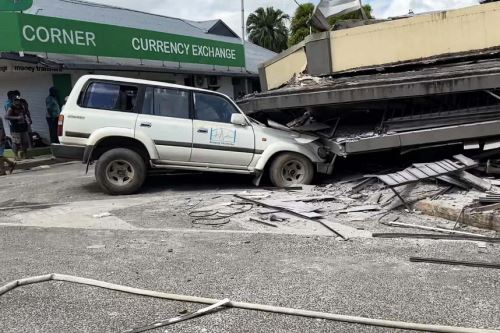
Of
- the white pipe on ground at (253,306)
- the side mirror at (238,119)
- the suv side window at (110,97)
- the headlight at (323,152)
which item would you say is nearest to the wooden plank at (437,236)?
the white pipe on ground at (253,306)

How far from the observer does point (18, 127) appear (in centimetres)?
1426

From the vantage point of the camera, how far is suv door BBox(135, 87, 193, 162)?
28.5ft

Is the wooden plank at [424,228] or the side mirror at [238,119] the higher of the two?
the side mirror at [238,119]

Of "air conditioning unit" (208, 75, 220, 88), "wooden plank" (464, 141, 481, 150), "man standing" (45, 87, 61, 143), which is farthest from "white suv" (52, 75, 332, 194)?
"air conditioning unit" (208, 75, 220, 88)

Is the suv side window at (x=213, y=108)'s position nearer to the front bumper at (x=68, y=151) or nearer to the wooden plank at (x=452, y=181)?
the front bumper at (x=68, y=151)

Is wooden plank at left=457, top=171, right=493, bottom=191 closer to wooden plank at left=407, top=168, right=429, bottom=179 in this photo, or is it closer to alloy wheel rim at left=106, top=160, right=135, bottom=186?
wooden plank at left=407, top=168, right=429, bottom=179

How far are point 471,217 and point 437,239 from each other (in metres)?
0.76

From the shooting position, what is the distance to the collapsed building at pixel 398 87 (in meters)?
8.41

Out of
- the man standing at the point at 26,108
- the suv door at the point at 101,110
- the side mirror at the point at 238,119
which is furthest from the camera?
the man standing at the point at 26,108

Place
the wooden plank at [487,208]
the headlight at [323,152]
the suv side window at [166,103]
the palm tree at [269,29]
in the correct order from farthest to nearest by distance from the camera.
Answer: the palm tree at [269,29] < the headlight at [323,152] < the suv side window at [166,103] < the wooden plank at [487,208]

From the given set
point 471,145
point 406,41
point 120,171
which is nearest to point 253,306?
point 120,171

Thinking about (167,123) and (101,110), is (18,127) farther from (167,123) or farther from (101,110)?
(167,123)

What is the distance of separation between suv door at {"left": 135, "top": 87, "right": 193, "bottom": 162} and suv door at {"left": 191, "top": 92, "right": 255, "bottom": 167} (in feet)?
0.48

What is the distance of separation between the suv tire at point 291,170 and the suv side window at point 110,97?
256cm
